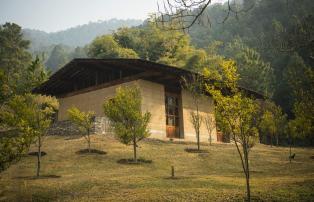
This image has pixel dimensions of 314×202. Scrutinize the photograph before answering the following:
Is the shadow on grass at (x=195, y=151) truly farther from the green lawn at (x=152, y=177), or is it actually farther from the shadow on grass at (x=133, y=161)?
the shadow on grass at (x=133, y=161)

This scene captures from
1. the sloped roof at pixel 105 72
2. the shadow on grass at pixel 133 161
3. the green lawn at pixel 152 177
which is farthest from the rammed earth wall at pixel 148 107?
the shadow on grass at pixel 133 161

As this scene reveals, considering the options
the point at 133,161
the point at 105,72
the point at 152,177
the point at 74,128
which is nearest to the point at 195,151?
the point at 133,161

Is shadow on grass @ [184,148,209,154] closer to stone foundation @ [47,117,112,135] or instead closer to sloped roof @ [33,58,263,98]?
sloped roof @ [33,58,263,98]

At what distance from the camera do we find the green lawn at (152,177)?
39.9ft

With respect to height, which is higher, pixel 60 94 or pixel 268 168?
pixel 60 94

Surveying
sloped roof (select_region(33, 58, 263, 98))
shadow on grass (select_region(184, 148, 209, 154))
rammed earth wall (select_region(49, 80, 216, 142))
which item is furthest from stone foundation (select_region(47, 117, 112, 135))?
shadow on grass (select_region(184, 148, 209, 154))

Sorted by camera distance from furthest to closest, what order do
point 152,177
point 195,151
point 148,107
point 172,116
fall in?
point 172,116 → point 148,107 → point 195,151 → point 152,177

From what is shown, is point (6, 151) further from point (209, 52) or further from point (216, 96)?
point (209, 52)

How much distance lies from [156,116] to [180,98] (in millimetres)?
4108

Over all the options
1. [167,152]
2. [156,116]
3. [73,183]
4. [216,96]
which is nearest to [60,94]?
[156,116]

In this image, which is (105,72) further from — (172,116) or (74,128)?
(172,116)

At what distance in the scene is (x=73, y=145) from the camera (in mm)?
23688

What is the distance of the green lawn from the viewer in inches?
479

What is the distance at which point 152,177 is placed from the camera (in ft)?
50.1
